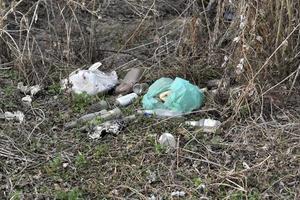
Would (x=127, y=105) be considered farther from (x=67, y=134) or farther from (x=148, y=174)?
(x=148, y=174)

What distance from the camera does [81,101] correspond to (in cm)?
394

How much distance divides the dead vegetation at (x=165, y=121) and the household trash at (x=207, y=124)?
44 mm

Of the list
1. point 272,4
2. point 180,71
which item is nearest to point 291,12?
point 272,4

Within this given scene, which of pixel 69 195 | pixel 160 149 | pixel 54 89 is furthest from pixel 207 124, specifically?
pixel 54 89

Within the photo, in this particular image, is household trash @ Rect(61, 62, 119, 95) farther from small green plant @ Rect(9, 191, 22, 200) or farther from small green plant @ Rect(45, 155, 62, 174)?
small green plant @ Rect(9, 191, 22, 200)

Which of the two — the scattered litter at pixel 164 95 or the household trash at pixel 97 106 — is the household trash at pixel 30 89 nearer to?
the household trash at pixel 97 106

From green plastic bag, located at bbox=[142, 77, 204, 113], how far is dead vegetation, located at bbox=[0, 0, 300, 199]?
74 millimetres

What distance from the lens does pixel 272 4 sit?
148 inches

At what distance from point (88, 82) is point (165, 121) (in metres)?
0.69

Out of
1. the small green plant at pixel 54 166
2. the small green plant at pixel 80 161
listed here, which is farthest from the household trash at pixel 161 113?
the small green plant at pixel 54 166

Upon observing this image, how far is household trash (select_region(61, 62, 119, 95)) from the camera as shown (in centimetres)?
404

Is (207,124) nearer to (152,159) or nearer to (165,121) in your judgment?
(165,121)

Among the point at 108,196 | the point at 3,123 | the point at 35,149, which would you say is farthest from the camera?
the point at 3,123

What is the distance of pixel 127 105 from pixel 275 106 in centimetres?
95
